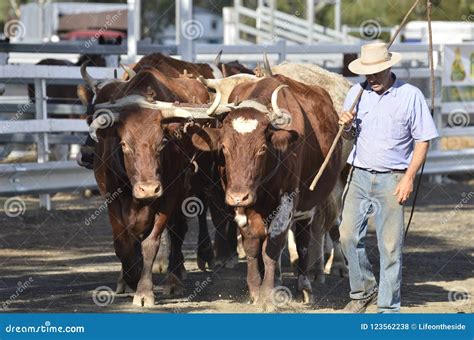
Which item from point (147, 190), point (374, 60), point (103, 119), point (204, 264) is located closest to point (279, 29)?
point (204, 264)

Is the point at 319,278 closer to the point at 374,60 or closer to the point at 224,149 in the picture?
the point at 224,149

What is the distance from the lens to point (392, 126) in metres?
10.2

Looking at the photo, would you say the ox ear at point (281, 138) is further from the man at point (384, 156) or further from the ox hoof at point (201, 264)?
the ox hoof at point (201, 264)

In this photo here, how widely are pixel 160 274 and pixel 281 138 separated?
277 centimetres

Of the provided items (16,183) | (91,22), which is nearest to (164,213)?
(16,183)

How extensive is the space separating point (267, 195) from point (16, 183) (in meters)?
5.58

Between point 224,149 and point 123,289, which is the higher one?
point 224,149

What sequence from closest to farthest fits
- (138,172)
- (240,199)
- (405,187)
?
(405,187), (240,199), (138,172)

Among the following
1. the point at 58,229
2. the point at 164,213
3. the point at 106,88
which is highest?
the point at 106,88

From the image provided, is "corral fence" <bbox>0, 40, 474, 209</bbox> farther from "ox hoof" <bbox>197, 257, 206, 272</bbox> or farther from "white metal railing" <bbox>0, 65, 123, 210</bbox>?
"ox hoof" <bbox>197, 257, 206, 272</bbox>

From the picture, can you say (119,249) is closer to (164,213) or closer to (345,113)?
(164,213)

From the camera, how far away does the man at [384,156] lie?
401 inches

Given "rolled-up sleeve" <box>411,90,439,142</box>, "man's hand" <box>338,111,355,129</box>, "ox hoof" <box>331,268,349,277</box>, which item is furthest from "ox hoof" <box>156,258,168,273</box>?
"rolled-up sleeve" <box>411,90,439,142</box>

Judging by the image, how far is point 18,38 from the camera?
3116 cm
